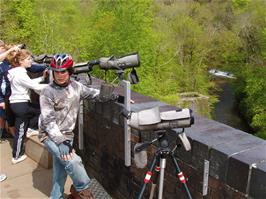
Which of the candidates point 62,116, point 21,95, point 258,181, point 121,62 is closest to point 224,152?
point 258,181

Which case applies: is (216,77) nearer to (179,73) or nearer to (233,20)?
(233,20)

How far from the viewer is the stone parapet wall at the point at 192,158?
250 centimetres

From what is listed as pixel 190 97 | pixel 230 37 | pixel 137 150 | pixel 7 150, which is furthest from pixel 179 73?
pixel 137 150

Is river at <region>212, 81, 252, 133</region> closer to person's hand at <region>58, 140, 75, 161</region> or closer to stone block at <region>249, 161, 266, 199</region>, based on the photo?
person's hand at <region>58, 140, 75, 161</region>

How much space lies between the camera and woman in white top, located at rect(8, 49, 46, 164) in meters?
4.34

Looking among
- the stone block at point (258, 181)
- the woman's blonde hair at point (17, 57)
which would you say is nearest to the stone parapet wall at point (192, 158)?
the stone block at point (258, 181)

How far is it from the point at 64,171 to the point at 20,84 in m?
1.39

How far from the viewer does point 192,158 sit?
9.61ft

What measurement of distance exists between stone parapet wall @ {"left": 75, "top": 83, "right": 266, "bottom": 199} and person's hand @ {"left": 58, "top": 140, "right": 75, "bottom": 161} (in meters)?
0.64

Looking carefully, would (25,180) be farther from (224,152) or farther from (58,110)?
(224,152)

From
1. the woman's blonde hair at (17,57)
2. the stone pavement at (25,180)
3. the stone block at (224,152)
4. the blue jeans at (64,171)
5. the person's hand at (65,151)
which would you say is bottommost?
the stone pavement at (25,180)

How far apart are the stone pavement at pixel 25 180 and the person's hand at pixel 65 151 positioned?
4.06ft

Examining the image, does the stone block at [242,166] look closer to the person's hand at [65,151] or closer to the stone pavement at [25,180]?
the person's hand at [65,151]

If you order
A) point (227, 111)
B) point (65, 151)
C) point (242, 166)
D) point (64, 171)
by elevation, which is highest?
point (242, 166)
